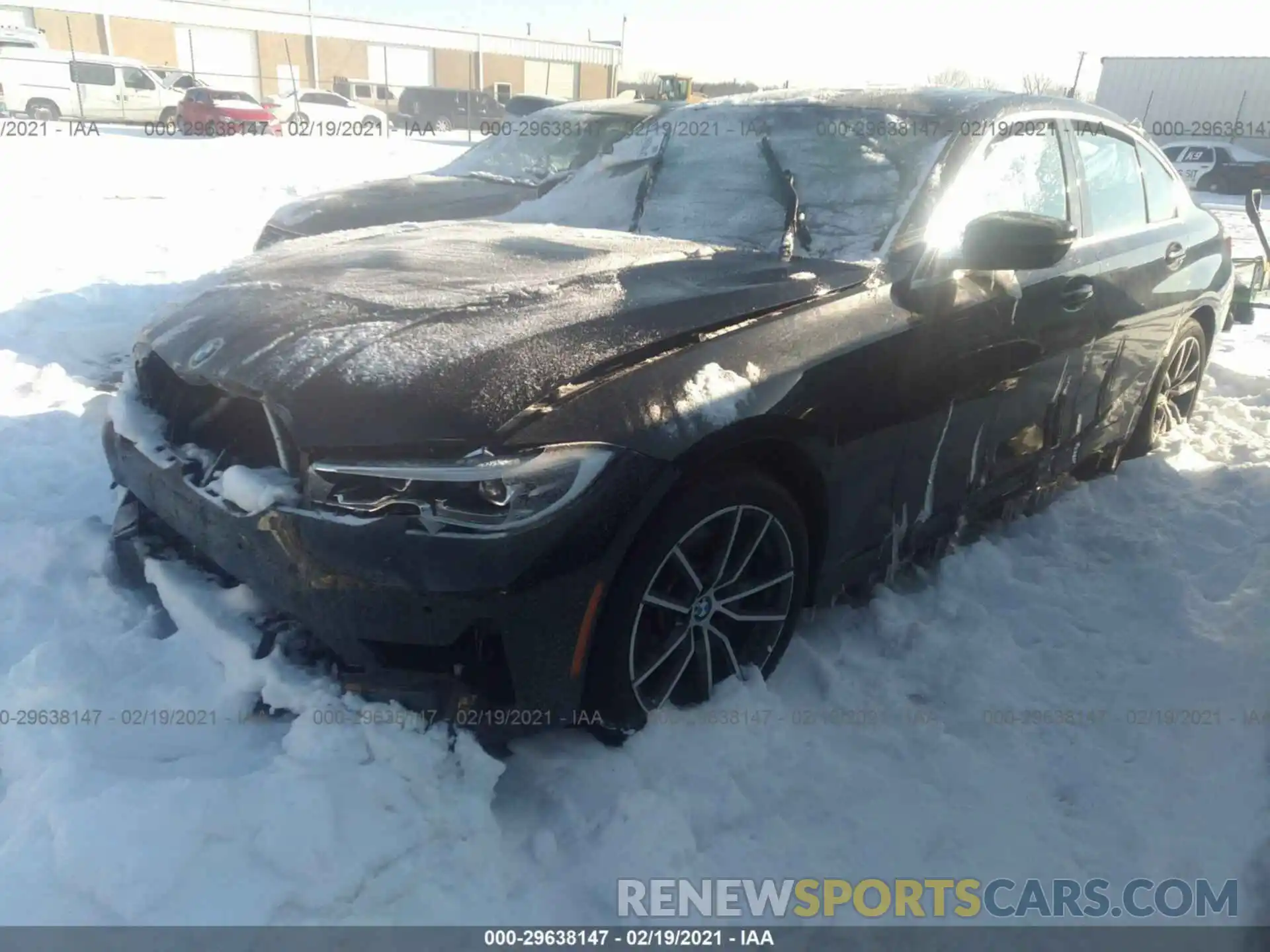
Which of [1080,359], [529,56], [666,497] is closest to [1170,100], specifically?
[529,56]

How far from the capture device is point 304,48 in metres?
41.2

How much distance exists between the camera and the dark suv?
3325cm

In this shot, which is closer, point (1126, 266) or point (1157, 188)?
point (1126, 266)

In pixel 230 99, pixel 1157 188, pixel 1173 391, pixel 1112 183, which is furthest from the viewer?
pixel 230 99

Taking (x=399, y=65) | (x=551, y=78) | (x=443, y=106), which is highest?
(x=399, y=65)

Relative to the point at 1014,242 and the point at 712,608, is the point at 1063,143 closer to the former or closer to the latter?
the point at 1014,242

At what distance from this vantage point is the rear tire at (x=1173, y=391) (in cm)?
436

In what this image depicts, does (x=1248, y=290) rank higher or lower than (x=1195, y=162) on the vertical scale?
higher

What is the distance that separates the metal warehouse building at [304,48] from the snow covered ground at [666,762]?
33.5 m

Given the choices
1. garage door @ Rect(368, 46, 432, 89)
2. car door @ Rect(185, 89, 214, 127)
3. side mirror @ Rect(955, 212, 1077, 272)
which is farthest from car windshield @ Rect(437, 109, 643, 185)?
garage door @ Rect(368, 46, 432, 89)

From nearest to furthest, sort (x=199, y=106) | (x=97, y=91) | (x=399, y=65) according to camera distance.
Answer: (x=199, y=106)
(x=97, y=91)
(x=399, y=65)

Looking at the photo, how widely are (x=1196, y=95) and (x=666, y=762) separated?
38046 mm

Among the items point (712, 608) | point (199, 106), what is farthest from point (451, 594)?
point (199, 106)

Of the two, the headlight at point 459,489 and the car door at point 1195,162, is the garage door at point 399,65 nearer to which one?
the car door at point 1195,162
